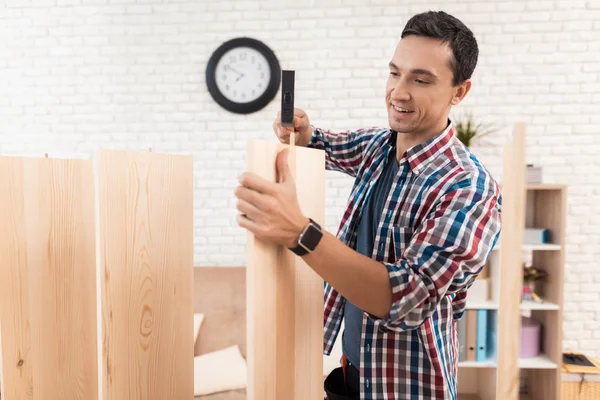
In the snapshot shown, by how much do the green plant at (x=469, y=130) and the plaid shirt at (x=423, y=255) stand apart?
1.67 m

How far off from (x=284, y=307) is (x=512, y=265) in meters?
0.55

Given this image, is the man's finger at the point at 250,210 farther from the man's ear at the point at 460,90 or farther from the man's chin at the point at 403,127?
the man's ear at the point at 460,90

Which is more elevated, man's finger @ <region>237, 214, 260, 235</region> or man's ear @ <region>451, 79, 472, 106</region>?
man's ear @ <region>451, 79, 472, 106</region>

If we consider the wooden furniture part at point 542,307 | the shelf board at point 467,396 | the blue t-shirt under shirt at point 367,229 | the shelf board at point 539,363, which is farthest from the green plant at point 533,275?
the blue t-shirt under shirt at point 367,229

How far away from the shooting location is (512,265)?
554 millimetres

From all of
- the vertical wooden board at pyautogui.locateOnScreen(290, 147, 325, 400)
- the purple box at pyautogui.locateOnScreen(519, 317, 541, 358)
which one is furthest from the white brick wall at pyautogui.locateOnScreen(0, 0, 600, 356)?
the vertical wooden board at pyautogui.locateOnScreen(290, 147, 325, 400)

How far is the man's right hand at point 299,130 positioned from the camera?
1.22 metres

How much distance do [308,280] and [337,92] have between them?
242 cm

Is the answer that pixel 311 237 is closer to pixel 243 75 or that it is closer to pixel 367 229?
pixel 367 229

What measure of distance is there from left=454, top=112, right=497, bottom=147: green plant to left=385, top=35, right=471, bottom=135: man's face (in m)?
1.81

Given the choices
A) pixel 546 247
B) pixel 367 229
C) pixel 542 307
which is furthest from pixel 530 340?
pixel 367 229

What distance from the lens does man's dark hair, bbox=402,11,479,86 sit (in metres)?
1.12

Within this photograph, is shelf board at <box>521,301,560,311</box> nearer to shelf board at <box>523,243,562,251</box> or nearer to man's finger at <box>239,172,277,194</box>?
shelf board at <box>523,243,562,251</box>

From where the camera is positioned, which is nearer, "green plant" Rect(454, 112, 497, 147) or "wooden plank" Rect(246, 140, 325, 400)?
"wooden plank" Rect(246, 140, 325, 400)
